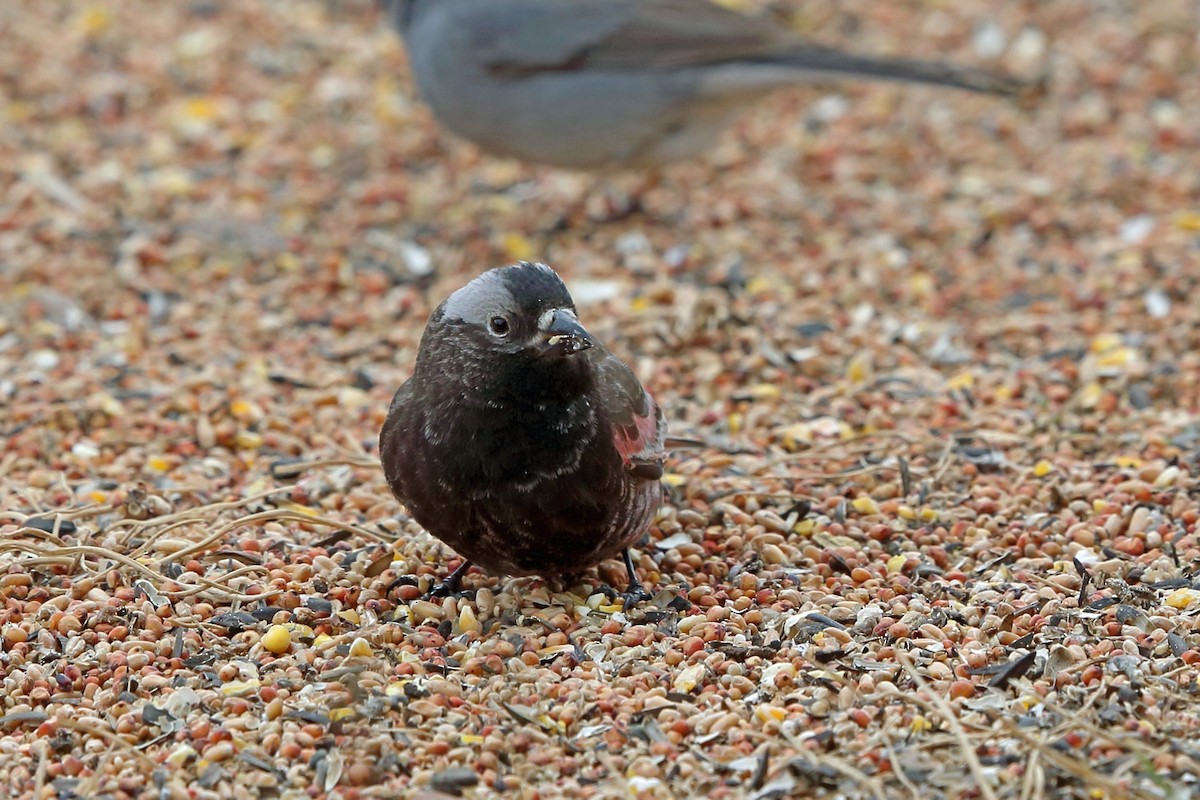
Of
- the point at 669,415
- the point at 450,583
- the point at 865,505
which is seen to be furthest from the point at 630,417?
the point at 669,415

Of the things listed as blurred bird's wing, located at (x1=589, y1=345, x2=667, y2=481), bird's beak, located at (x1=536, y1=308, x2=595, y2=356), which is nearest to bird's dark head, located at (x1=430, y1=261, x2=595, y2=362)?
bird's beak, located at (x1=536, y1=308, x2=595, y2=356)

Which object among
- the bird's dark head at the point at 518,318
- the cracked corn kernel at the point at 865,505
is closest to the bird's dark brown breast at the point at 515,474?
the bird's dark head at the point at 518,318

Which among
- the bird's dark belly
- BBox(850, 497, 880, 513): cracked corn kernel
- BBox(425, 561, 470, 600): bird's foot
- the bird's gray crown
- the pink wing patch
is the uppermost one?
the bird's gray crown

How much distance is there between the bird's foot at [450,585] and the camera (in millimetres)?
4297

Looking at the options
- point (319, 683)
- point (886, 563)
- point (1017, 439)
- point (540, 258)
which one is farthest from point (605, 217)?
point (319, 683)

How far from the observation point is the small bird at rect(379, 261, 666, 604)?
3.86 m

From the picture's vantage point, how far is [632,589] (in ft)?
14.2

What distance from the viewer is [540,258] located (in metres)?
7.25

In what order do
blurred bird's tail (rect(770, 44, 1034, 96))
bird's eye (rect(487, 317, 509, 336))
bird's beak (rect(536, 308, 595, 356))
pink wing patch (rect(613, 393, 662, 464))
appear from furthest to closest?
blurred bird's tail (rect(770, 44, 1034, 96))
pink wing patch (rect(613, 393, 662, 464))
bird's eye (rect(487, 317, 509, 336))
bird's beak (rect(536, 308, 595, 356))

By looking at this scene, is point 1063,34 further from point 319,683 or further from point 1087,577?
point 319,683

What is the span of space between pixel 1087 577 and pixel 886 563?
0.55 meters

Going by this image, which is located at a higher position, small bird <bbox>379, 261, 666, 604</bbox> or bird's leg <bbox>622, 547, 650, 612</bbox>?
small bird <bbox>379, 261, 666, 604</bbox>

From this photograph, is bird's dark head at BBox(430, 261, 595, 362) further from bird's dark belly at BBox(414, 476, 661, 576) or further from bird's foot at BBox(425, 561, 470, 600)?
bird's foot at BBox(425, 561, 470, 600)

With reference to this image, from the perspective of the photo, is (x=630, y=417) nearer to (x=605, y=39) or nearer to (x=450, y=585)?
(x=450, y=585)
